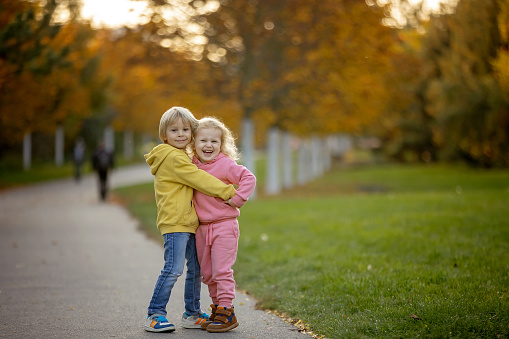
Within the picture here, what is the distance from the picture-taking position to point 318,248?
903 centimetres

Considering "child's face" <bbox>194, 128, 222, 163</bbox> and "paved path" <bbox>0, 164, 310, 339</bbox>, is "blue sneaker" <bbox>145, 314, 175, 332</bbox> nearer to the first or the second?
"paved path" <bbox>0, 164, 310, 339</bbox>

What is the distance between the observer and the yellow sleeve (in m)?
4.91

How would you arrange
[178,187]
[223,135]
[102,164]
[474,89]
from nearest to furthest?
[178,187]
[223,135]
[102,164]
[474,89]

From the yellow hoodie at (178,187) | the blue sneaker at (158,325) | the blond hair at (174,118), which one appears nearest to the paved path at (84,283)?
the blue sneaker at (158,325)

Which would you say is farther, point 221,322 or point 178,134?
point 178,134

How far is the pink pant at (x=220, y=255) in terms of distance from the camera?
4.99 meters

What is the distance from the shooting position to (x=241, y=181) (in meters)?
5.00

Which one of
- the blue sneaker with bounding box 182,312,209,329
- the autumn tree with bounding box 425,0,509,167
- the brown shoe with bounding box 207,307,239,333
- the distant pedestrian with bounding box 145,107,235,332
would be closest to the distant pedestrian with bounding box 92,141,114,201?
the autumn tree with bounding box 425,0,509,167

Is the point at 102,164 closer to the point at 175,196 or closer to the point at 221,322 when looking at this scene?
the point at 175,196

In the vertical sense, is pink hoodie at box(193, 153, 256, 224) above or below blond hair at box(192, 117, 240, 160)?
below

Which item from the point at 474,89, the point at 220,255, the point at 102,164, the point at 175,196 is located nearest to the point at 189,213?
the point at 175,196

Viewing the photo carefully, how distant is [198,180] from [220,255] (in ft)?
2.09

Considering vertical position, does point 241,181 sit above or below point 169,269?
above

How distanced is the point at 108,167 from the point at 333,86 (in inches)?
285
